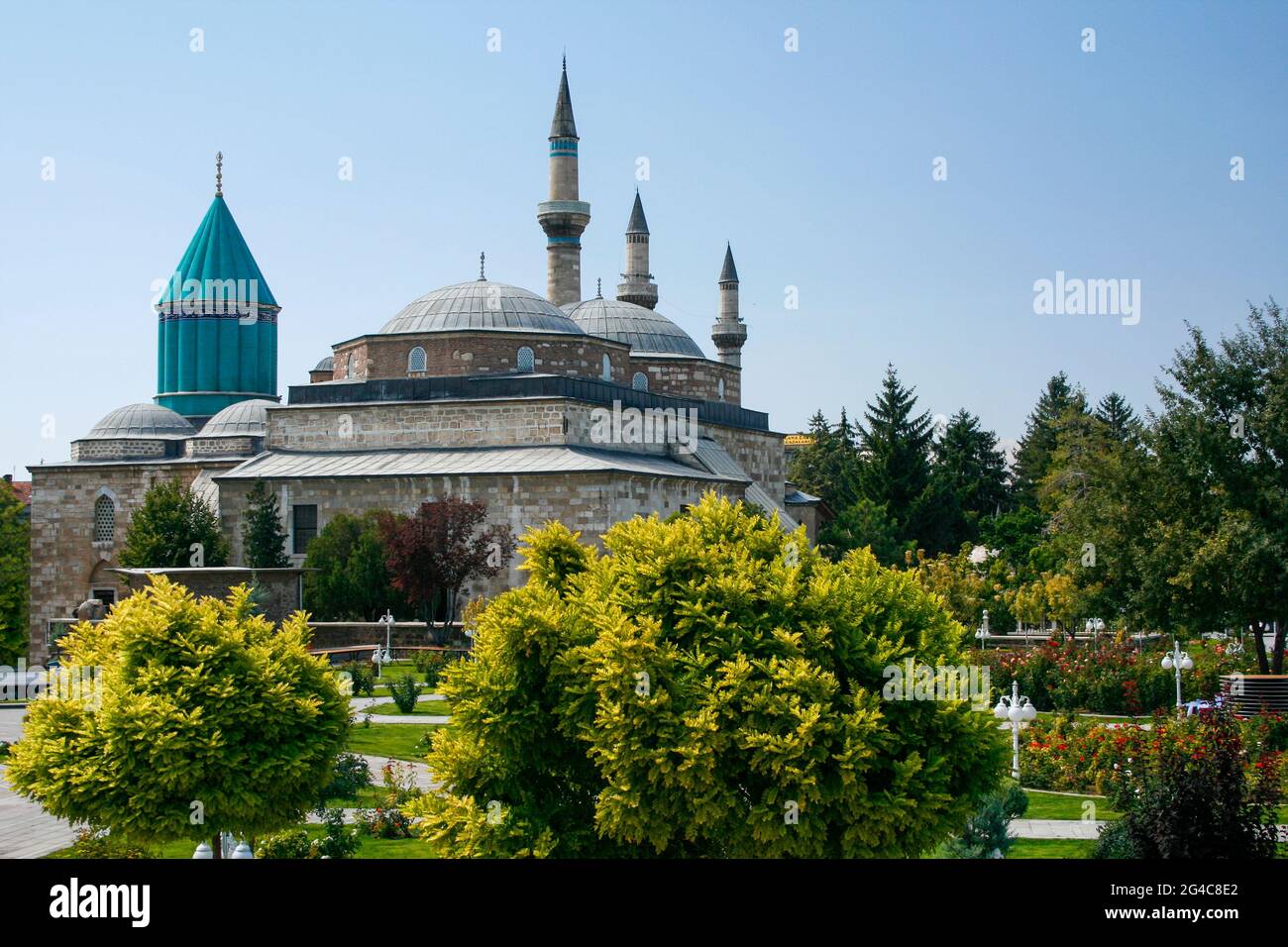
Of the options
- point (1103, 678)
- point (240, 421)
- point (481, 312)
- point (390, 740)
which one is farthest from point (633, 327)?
point (390, 740)

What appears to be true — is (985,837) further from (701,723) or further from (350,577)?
(350,577)

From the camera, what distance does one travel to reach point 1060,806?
1553 cm

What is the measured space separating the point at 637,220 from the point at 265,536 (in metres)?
23.5

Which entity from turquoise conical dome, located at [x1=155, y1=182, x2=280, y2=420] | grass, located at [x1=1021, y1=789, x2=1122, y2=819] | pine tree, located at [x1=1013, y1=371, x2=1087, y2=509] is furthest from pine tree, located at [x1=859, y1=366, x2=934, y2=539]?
grass, located at [x1=1021, y1=789, x2=1122, y2=819]

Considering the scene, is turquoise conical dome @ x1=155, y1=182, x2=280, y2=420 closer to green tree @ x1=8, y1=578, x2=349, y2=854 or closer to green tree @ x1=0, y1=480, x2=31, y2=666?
green tree @ x1=0, y1=480, x2=31, y2=666

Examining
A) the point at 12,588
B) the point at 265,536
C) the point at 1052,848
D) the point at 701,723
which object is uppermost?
the point at 265,536

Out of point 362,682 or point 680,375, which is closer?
point 362,682

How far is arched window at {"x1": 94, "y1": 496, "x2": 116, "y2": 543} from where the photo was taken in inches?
1692

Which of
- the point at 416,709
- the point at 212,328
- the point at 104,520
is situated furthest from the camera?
the point at 212,328

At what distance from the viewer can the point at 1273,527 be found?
20.7m

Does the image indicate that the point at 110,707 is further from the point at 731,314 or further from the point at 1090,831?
the point at 731,314

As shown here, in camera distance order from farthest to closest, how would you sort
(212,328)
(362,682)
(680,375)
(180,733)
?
1. (212,328)
2. (680,375)
3. (362,682)
4. (180,733)

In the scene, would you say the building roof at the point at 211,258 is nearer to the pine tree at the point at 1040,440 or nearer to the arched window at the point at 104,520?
the arched window at the point at 104,520
